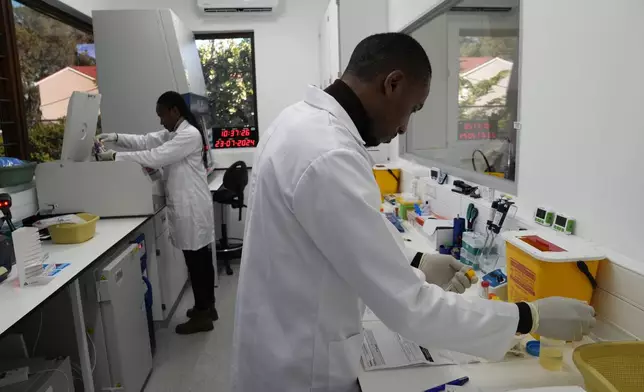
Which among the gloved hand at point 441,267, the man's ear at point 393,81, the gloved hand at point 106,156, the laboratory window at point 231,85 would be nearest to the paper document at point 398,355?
the gloved hand at point 441,267

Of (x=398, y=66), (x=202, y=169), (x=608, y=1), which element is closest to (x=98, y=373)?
(x=202, y=169)

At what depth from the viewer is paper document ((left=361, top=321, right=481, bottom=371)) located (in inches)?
44.9

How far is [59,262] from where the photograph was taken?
1.92 metres

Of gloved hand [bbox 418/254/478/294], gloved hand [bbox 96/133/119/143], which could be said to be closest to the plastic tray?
gloved hand [bbox 418/254/478/294]

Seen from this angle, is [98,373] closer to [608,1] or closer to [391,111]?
[391,111]

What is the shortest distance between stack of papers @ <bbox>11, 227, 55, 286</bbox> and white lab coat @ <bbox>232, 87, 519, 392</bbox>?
104cm

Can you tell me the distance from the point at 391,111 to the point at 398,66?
4.2 inches

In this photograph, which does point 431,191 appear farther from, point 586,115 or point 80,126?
point 80,126

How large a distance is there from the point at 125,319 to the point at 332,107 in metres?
1.75

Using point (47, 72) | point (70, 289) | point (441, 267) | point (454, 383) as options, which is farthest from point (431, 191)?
point (47, 72)

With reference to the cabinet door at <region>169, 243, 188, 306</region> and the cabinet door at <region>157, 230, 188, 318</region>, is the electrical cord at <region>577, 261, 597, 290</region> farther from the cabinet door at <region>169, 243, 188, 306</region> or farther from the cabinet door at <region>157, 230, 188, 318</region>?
the cabinet door at <region>169, 243, 188, 306</region>

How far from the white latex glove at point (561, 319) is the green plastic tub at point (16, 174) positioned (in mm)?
2487

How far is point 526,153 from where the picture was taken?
1.70 meters

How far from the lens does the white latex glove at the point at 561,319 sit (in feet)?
3.43
